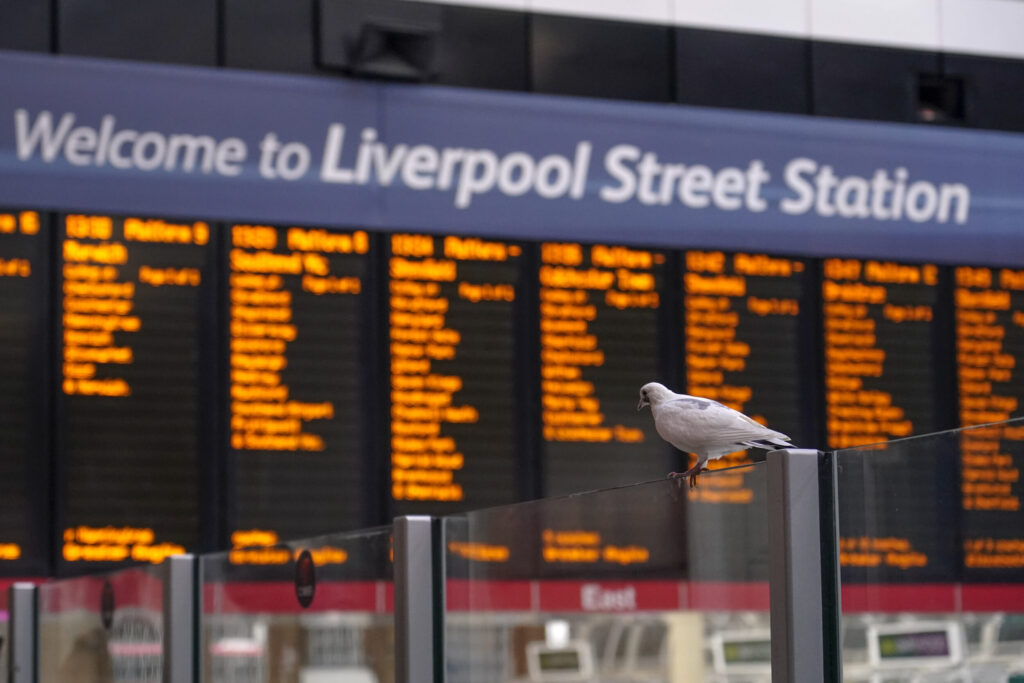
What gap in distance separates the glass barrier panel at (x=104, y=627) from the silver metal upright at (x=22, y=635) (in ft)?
0.13

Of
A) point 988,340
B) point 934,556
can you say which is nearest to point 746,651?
point 934,556

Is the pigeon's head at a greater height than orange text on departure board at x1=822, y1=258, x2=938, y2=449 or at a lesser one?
lesser

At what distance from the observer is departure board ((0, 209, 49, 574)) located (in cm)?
775

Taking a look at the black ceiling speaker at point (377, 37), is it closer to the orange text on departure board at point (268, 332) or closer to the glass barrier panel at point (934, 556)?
the orange text on departure board at point (268, 332)

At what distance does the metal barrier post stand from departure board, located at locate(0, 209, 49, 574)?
6.09m

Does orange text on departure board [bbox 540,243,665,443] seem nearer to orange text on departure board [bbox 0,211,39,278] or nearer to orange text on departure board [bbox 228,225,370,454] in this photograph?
orange text on departure board [bbox 228,225,370,454]

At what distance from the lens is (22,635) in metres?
6.01

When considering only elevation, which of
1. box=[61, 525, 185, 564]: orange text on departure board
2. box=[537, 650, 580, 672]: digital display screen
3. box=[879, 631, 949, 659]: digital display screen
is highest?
box=[61, 525, 185, 564]: orange text on departure board

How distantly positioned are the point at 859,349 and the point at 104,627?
17.1 ft

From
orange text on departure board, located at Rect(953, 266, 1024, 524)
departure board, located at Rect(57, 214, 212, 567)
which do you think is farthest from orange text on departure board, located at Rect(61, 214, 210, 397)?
orange text on departure board, located at Rect(953, 266, 1024, 524)

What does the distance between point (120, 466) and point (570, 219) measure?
264cm

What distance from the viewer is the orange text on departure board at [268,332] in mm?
8203

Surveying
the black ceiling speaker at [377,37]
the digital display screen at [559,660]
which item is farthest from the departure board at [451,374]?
the digital display screen at [559,660]

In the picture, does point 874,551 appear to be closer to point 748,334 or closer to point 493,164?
point 493,164
